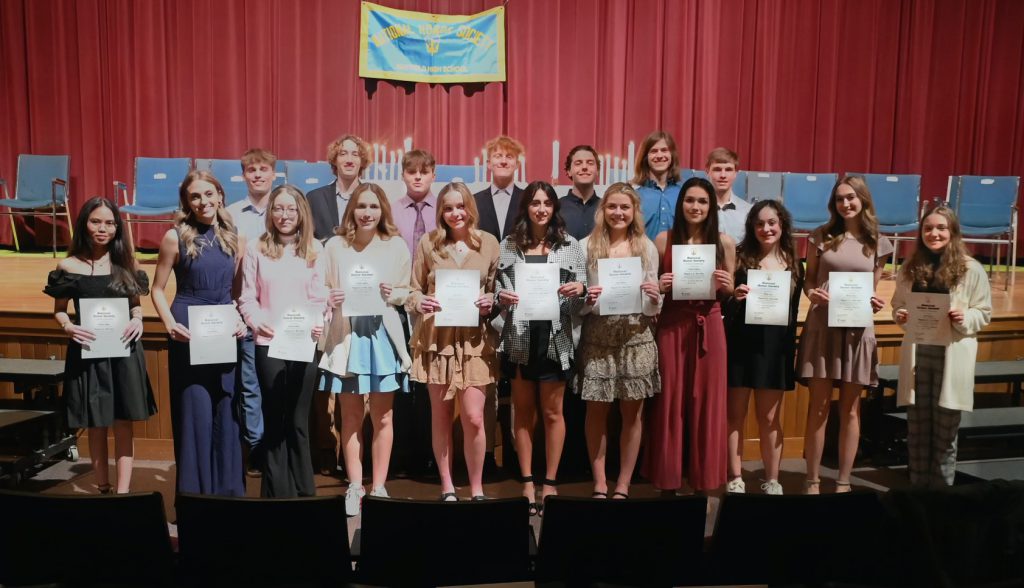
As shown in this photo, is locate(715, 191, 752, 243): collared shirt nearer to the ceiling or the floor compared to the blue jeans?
nearer to the ceiling

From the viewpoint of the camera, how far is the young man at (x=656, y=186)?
3770mm

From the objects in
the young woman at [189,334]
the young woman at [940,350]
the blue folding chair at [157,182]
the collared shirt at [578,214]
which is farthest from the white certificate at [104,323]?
the blue folding chair at [157,182]

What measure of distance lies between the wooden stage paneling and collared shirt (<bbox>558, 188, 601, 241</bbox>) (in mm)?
1619

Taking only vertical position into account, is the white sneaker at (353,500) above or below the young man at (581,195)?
below

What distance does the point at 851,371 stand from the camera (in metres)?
3.30

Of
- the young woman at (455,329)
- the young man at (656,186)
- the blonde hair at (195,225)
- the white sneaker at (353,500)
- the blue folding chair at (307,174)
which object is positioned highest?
the blue folding chair at (307,174)

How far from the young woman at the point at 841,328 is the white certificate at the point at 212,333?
2.58m

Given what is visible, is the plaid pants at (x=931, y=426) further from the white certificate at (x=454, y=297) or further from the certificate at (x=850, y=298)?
the white certificate at (x=454, y=297)

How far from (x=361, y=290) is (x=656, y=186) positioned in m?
1.73

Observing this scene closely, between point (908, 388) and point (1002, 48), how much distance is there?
24.8 feet

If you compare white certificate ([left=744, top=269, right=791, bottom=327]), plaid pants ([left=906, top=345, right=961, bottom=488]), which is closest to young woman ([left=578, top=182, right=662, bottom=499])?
white certificate ([left=744, top=269, right=791, bottom=327])

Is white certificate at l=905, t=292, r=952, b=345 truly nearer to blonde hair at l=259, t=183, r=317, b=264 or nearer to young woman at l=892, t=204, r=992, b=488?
young woman at l=892, t=204, r=992, b=488

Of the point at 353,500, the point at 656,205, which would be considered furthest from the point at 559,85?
the point at 353,500

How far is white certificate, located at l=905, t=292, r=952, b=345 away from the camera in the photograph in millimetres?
3102
